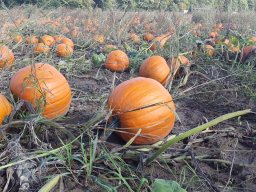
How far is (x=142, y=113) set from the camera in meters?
2.26

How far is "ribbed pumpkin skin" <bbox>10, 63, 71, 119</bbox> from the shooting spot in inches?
92.9

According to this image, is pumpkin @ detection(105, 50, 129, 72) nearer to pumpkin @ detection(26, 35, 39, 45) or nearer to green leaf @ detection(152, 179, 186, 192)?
pumpkin @ detection(26, 35, 39, 45)

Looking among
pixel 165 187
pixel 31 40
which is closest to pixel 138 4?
pixel 31 40

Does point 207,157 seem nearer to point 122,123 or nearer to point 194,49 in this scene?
point 122,123

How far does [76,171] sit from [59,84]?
0.88m

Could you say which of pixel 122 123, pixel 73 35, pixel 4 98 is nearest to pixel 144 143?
pixel 122 123

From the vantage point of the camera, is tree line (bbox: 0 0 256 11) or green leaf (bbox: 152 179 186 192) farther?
tree line (bbox: 0 0 256 11)

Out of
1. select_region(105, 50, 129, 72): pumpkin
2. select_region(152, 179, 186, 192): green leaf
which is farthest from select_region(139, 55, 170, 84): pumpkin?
select_region(152, 179, 186, 192): green leaf

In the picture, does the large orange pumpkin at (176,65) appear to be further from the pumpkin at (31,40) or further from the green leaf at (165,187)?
the green leaf at (165,187)

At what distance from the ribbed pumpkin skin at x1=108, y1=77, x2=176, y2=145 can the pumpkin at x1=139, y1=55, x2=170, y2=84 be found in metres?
1.40

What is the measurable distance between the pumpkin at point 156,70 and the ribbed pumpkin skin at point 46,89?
4.70 feet

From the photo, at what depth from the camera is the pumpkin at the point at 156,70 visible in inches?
149

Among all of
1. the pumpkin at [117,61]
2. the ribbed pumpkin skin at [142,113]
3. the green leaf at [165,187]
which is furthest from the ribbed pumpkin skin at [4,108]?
the pumpkin at [117,61]

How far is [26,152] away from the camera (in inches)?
73.6
